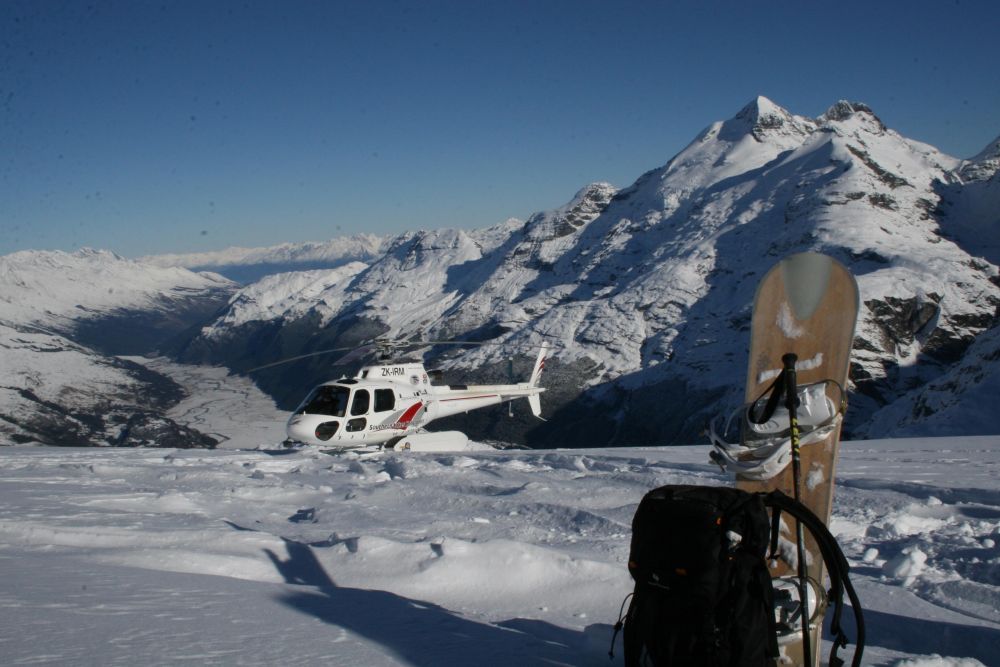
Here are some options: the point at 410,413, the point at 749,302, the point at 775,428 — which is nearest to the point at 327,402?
the point at 410,413

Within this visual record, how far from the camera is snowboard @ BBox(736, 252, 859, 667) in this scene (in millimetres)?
5492

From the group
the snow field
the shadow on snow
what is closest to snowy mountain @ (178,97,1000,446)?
the snow field

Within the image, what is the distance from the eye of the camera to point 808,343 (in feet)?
19.2

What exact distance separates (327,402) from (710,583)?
1758 cm

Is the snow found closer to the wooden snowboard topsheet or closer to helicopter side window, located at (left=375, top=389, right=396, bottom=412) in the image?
the wooden snowboard topsheet

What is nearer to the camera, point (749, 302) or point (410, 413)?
point (410, 413)

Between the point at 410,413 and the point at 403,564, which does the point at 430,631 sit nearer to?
the point at 403,564

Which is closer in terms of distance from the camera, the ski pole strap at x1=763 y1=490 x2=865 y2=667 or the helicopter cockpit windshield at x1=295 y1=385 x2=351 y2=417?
the ski pole strap at x1=763 y1=490 x2=865 y2=667

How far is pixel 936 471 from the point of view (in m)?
11.4

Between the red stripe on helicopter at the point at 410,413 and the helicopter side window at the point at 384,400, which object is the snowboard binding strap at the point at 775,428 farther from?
the red stripe on helicopter at the point at 410,413

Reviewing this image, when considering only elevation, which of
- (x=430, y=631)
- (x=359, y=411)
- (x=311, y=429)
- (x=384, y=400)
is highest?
(x=384, y=400)

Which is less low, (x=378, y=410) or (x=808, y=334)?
(x=808, y=334)

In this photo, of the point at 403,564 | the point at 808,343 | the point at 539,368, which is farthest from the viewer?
the point at 539,368

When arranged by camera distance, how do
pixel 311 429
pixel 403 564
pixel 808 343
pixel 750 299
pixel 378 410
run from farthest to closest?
pixel 750 299, pixel 378 410, pixel 311 429, pixel 403 564, pixel 808 343
